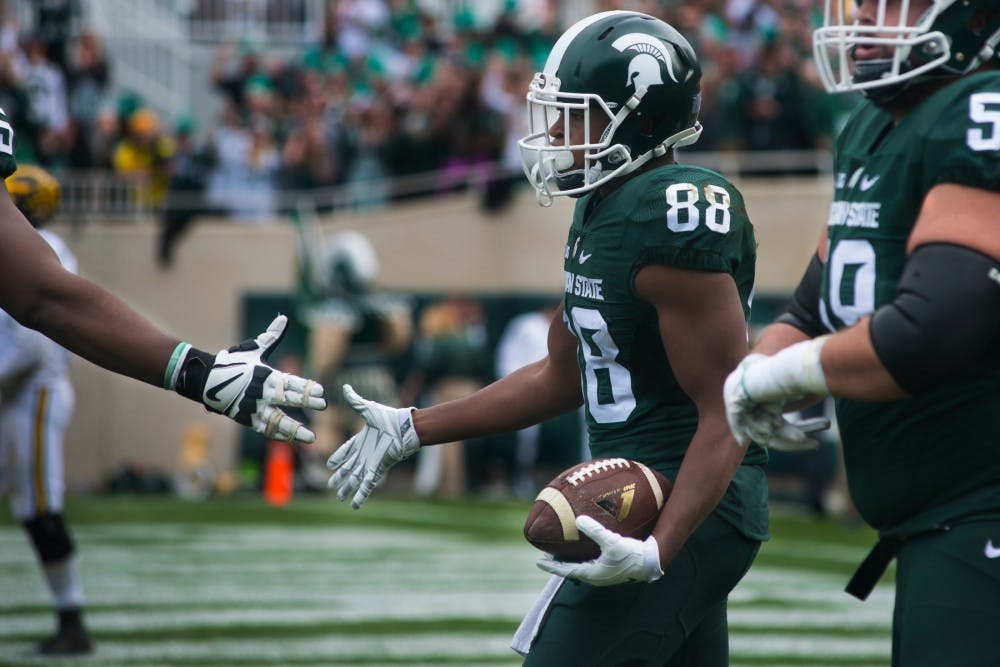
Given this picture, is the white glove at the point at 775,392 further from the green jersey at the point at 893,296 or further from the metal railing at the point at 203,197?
the metal railing at the point at 203,197

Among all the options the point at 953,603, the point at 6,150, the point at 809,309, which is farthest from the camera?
the point at 6,150

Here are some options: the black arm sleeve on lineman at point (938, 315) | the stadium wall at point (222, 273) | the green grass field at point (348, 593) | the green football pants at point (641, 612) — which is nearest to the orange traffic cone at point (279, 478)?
the green grass field at point (348, 593)

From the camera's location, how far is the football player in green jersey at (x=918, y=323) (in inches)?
101

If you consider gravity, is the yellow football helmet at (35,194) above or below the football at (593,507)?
above

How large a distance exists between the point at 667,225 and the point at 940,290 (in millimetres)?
698

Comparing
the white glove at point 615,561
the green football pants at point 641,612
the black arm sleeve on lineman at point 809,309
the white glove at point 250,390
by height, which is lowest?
the green football pants at point 641,612

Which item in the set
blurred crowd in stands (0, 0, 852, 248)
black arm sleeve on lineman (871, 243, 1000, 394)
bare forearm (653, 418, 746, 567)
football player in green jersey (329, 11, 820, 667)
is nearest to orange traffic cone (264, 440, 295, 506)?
blurred crowd in stands (0, 0, 852, 248)

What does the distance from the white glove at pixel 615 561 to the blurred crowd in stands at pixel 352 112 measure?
38.1ft

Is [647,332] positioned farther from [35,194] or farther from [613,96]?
[35,194]

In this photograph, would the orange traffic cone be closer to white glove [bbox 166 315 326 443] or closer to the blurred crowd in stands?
the blurred crowd in stands

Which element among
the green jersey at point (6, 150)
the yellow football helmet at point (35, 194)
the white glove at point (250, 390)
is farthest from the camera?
the yellow football helmet at point (35, 194)

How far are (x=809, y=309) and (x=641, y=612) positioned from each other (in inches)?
26.4

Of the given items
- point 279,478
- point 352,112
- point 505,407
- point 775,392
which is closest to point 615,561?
point 775,392

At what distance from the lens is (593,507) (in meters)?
3.04
